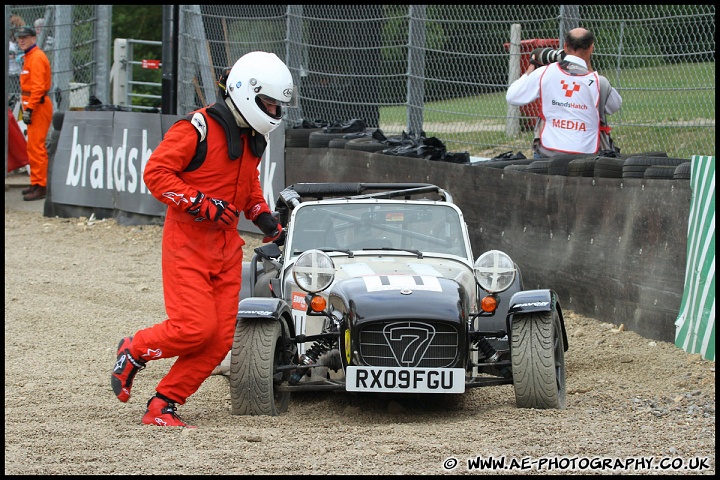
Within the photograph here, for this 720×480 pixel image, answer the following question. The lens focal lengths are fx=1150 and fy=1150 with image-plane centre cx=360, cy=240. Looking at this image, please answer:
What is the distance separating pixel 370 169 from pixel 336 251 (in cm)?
423

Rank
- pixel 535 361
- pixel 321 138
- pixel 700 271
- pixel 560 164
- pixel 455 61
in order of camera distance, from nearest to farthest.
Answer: pixel 535 361 → pixel 700 271 → pixel 560 164 → pixel 455 61 → pixel 321 138

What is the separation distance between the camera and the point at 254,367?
20.7 ft

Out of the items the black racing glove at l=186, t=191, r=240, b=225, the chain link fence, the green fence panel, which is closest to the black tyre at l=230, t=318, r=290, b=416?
the black racing glove at l=186, t=191, r=240, b=225

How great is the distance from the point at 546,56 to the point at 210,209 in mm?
4572

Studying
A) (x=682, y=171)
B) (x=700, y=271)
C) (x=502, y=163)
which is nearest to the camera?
(x=700, y=271)

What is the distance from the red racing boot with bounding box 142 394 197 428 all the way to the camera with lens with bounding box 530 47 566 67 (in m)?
4.93

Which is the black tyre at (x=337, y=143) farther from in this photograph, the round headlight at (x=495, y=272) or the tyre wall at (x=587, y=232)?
Answer: the round headlight at (x=495, y=272)

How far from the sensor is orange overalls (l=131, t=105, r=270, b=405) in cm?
612

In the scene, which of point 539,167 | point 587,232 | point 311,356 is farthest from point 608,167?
point 311,356

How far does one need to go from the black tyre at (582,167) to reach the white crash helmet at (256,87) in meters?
3.46

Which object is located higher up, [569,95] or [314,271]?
[569,95]

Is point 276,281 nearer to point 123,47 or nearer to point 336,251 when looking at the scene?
point 336,251

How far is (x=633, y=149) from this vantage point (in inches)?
415

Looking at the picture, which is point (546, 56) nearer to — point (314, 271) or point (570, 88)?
point (570, 88)
